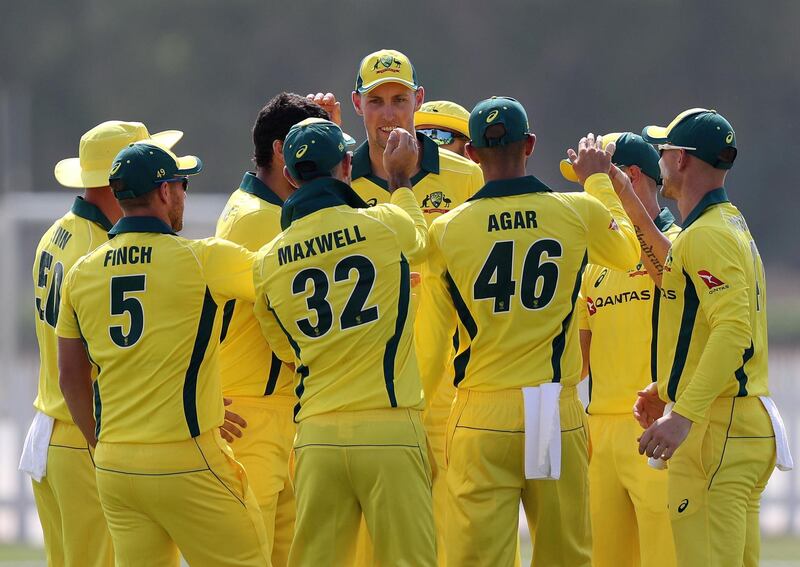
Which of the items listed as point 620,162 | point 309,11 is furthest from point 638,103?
point 620,162

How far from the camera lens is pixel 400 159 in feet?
18.6

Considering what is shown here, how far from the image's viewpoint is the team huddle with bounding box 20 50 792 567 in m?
5.30

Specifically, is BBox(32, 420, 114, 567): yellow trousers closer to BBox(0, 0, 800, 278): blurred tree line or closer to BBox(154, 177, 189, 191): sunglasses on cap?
BBox(154, 177, 189, 191): sunglasses on cap

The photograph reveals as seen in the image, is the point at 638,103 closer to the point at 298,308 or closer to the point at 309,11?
the point at 309,11

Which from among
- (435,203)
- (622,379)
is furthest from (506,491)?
(435,203)

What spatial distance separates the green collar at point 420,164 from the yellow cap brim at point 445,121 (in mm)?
824

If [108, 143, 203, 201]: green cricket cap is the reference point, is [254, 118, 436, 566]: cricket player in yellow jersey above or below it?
below

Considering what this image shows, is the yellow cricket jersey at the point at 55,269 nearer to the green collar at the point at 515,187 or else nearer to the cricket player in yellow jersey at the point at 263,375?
the cricket player in yellow jersey at the point at 263,375

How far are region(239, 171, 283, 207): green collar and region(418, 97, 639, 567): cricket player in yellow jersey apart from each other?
0.92 meters

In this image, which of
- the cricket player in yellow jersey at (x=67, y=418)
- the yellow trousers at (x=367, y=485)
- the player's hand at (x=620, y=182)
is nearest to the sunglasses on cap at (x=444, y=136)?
the player's hand at (x=620, y=182)

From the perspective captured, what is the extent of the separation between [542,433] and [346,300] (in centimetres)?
93

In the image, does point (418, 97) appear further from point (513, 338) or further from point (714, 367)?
point (714, 367)

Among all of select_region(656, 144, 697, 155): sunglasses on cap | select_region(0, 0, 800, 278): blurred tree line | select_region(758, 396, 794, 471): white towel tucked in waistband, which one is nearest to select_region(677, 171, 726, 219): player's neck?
select_region(656, 144, 697, 155): sunglasses on cap

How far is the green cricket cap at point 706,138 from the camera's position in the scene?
5621 millimetres
